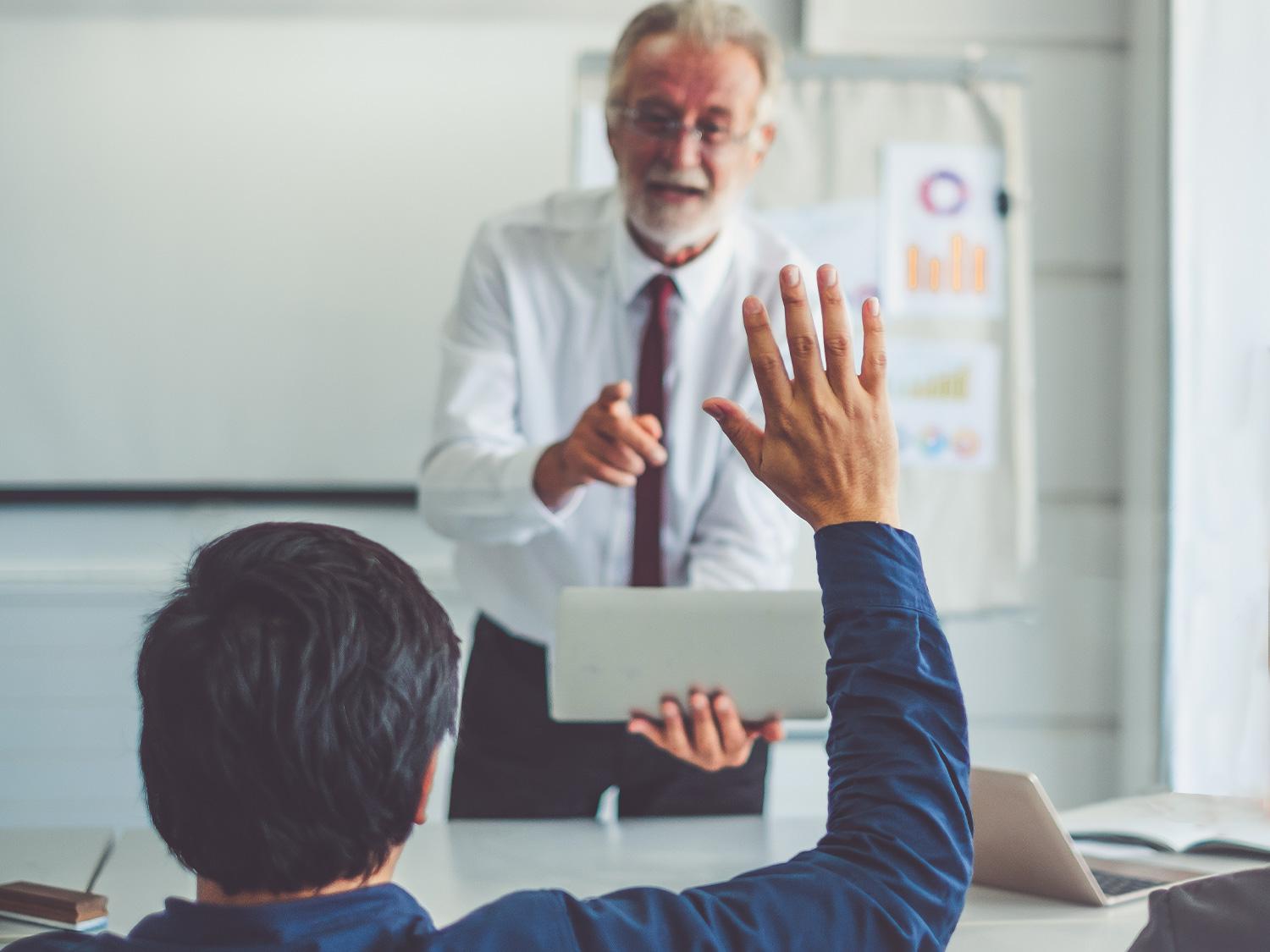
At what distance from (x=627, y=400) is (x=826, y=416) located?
925mm

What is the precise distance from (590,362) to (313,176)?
114 cm

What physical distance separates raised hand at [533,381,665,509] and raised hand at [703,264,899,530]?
0.61 meters

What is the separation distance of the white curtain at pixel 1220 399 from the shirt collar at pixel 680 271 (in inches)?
50.3

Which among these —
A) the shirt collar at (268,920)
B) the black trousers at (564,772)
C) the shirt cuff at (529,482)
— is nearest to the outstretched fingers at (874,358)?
the shirt collar at (268,920)

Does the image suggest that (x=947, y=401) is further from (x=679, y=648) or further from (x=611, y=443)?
(x=679, y=648)

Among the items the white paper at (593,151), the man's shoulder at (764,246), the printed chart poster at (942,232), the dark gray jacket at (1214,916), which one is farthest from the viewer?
the printed chart poster at (942,232)

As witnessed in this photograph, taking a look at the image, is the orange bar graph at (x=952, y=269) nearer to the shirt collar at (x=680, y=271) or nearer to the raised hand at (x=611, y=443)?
the shirt collar at (x=680, y=271)

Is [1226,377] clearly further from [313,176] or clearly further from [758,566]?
[313,176]

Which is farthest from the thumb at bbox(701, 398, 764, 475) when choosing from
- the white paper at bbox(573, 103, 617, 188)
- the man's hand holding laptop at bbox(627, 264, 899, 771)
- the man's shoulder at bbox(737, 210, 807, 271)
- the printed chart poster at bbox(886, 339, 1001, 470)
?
the printed chart poster at bbox(886, 339, 1001, 470)

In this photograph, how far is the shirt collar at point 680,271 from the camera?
1919 mm

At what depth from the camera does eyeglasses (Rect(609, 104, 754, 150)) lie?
183 centimetres

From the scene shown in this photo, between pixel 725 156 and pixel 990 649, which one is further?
pixel 990 649

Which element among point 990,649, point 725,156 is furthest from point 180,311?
point 990,649

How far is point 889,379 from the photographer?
2863 mm
